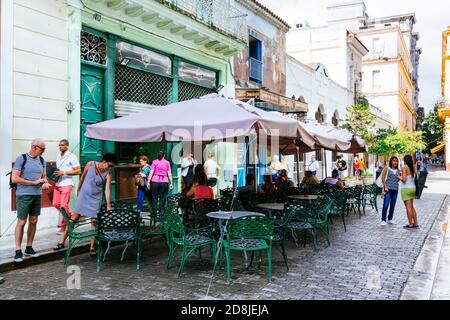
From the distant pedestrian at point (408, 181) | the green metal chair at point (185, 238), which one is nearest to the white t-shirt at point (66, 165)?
the green metal chair at point (185, 238)

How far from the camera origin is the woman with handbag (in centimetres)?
977

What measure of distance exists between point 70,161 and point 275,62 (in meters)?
12.6

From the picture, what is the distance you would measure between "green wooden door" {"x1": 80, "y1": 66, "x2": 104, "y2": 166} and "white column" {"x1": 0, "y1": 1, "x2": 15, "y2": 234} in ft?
5.78

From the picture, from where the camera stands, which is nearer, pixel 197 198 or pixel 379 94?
pixel 197 198

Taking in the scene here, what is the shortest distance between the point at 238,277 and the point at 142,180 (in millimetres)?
5013

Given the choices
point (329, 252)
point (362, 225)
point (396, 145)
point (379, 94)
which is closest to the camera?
point (329, 252)

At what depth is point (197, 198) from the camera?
274 inches

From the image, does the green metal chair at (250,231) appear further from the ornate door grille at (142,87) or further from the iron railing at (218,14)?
the iron railing at (218,14)

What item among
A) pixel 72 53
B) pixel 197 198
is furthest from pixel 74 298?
pixel 72 53

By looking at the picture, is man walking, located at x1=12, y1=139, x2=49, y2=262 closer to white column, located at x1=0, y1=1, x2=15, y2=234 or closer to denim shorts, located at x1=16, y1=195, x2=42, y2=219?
denim shorts, located at x1=16, y1=195, x2=42, y2=219

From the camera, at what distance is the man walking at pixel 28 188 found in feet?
18.9

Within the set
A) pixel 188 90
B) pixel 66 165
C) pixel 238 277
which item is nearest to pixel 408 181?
pixel 238 277

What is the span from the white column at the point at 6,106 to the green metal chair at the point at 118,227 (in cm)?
271
